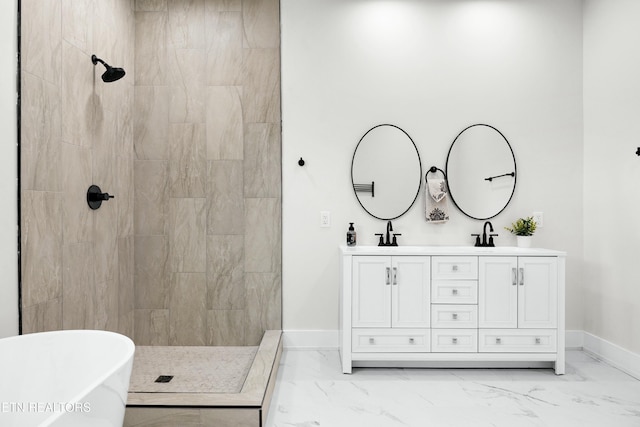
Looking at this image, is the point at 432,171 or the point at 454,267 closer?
the point at 454,267

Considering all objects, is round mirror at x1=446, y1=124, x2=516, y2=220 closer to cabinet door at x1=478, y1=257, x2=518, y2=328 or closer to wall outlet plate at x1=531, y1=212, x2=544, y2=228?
wall outlet plate at x1=531, y1=212, x2=544, y2=228

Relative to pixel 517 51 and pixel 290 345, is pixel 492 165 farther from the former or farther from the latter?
pixel 290 345

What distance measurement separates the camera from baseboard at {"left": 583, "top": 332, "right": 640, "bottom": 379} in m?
2.50

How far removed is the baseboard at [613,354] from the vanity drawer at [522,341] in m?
0.48

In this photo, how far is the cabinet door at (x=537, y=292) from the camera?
255cm

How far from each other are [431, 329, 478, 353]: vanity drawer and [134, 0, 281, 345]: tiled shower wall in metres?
1.18

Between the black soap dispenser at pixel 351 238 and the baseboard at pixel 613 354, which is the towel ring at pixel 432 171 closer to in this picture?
the black soap dispenser at pixel 351 238

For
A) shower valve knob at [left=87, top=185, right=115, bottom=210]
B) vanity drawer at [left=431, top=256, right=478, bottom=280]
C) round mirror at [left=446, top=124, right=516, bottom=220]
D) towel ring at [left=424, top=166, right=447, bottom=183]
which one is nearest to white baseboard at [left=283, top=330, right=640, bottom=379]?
vanity drawer at [left=431, top=256, right=478, bottom=280]

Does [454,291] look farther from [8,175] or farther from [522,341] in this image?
[8,175]

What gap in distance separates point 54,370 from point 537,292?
8.69 feet

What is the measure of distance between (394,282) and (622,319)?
1.57m

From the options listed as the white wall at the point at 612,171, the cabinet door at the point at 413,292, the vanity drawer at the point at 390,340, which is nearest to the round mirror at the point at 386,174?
the cabinet door at the point at 413,292

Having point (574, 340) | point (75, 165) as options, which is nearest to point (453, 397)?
point (574, 340)

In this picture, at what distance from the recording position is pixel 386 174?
9.89ft
